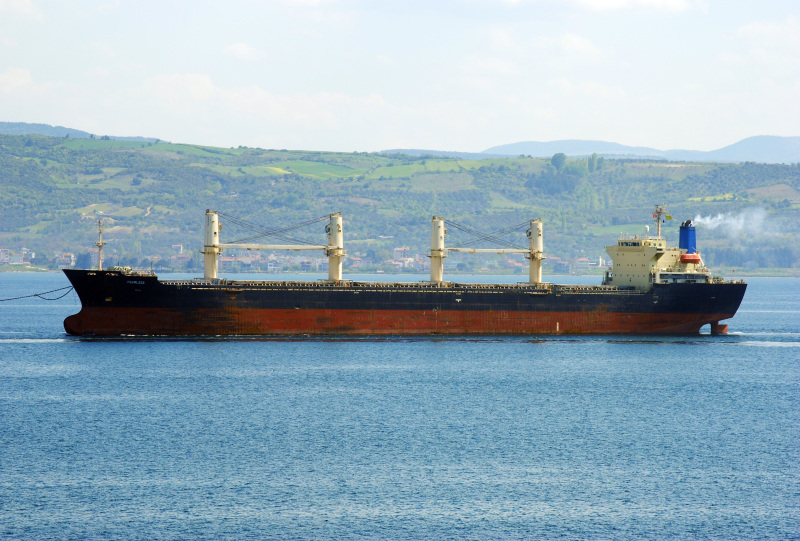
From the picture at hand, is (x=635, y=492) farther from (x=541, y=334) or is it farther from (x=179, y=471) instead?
(x=541, y=334)

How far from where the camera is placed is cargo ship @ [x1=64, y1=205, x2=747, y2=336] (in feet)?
164

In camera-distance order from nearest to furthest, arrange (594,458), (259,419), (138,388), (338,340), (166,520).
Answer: (166,520) < (594,458) < (259,419) < (138,388) < (338,340)

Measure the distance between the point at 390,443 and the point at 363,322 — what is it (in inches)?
914

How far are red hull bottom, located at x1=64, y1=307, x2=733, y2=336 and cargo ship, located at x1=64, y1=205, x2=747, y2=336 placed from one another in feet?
0.18

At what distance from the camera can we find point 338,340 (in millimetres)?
52906

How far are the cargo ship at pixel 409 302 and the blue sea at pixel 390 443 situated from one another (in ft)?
7.40

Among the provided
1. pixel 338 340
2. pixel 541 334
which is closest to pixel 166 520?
pixel 338 340

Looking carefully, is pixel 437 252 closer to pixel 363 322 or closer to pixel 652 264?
pixel 363 322

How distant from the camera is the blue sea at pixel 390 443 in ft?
77.2

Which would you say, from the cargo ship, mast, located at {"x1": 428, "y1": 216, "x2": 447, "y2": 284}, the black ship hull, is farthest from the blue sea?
mast, located at {"x1": 428, "y1": 216, "x2": 447, "y2": 284}

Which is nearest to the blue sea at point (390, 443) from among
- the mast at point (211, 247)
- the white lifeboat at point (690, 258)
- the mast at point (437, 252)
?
→ the mast at point (211, 247)

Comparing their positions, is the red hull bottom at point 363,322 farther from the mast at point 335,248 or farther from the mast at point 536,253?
the mast at point 536,253

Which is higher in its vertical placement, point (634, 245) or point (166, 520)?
point (634, 245)

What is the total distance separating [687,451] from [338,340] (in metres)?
26.2
